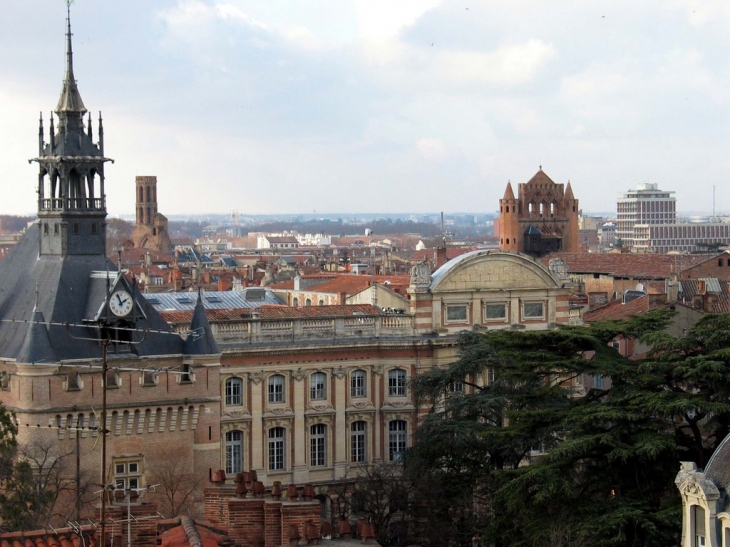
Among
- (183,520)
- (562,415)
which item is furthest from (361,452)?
(183,520)

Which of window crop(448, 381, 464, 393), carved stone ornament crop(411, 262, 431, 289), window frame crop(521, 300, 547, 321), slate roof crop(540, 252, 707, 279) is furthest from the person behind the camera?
slate roof crop(540, 252, 707, 279)

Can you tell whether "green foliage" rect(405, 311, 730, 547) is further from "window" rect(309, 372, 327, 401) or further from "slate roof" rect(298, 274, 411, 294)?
"slate roof" rect(298, 274, 411, 294)

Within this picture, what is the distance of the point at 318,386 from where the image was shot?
80.4 metres

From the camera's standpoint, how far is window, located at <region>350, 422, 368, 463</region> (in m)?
81.0

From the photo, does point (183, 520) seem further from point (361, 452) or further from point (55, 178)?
point (361, 452)

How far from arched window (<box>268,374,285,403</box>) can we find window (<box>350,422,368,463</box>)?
14.1ft

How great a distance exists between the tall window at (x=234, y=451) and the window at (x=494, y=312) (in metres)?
14.2

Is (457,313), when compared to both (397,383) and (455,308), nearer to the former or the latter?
(455,308)

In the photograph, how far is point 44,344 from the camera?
62031 mm

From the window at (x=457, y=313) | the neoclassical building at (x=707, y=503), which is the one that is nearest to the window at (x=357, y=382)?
the window at (x=457, y=313)

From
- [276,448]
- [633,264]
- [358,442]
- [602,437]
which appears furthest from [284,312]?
[633,264]

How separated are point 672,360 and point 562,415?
410 cm

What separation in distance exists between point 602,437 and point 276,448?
29581mm

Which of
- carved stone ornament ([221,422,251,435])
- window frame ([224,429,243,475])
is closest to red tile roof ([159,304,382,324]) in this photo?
carved stone ornament ([221,422,251,435])
